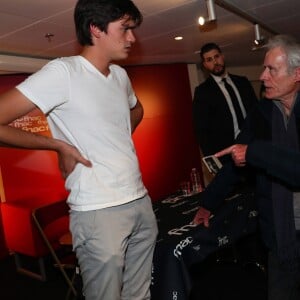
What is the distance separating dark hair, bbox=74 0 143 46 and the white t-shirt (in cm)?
11

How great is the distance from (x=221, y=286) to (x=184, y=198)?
0.77m

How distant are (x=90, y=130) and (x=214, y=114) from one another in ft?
7.11

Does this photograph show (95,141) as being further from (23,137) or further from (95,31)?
(95,31)

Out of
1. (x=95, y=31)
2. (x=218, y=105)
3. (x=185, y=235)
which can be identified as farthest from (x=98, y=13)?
(x=218, y=105)

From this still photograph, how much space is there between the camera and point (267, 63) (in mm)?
1716

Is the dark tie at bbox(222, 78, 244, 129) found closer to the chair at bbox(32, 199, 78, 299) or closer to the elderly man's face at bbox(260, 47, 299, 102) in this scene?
the elderly man's face at bbox(260, 47, 299, 102)

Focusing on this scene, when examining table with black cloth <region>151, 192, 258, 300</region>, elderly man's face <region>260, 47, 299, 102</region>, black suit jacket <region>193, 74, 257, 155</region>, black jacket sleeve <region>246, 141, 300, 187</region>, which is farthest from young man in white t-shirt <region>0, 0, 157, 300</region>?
black suit jacket <region>193, 74, 257, 155</region>

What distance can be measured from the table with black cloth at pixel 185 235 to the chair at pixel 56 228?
97 centimetres

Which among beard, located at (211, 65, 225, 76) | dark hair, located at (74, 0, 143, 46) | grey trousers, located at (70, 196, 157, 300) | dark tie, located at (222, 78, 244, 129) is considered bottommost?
grey trousers, located at (70, 196, 157, 300)

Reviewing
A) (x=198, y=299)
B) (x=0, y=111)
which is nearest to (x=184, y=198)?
(x=198, y=299)

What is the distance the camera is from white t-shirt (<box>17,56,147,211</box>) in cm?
117

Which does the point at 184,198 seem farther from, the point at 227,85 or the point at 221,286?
the point at 227,85

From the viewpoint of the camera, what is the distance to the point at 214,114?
3225 mm

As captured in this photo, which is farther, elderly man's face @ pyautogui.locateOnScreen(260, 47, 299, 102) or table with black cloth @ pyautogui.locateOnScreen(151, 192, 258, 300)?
table with black cloth @ pyautogui.locateOnScreen(151, 192, 258, 300)
